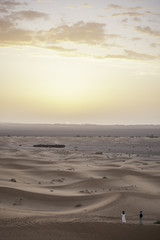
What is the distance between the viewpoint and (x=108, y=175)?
95.2 feet

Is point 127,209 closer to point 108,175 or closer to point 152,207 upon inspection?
point 152,207

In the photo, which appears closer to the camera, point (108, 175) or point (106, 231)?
point (106, 231)

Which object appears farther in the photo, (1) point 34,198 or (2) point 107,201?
(1) point 34,198

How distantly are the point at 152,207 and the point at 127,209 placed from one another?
1.56 metres

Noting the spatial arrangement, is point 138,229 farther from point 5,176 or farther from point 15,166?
point 15,166

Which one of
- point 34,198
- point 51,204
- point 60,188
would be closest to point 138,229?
point 51,204

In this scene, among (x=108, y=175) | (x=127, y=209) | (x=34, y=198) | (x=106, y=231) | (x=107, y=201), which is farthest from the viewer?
(x=108, y=175)

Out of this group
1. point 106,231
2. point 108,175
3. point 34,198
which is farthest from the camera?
point 108,175

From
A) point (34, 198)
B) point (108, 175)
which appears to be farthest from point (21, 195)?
point (108, 175)

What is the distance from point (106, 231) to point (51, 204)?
317 inches

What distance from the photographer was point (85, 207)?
657 inches

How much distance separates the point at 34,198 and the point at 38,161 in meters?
18.8

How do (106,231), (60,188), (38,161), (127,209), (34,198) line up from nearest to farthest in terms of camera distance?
(106,231), (127,209), (34,198), (60,188), (38,161)

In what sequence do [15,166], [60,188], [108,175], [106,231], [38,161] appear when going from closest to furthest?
[106,231]
[60,188]
[108,175]
[15,166]
[38,161]
